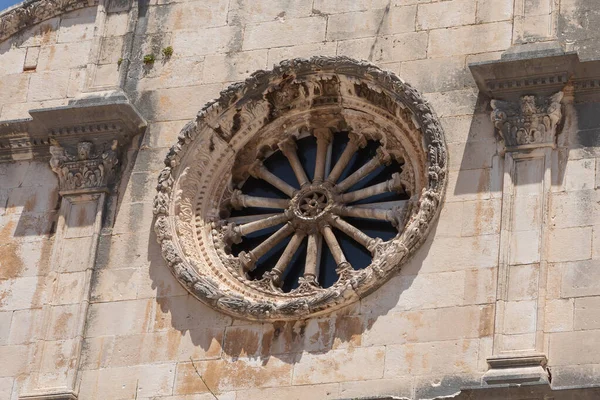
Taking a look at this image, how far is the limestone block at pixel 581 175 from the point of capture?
18.0 metres

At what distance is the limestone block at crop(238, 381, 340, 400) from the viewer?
17.7 m

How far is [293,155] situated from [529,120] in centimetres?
253

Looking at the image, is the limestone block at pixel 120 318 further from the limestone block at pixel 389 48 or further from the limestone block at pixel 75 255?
the limestone block at pixel 389 48

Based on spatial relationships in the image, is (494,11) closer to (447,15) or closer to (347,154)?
(447,15)

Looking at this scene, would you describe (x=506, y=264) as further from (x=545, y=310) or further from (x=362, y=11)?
(x=362, y=11)

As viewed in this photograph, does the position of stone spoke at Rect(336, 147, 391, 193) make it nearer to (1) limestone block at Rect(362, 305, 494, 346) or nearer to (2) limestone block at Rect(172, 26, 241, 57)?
(1) limestone block at Rect(362, 305, 494, 346)

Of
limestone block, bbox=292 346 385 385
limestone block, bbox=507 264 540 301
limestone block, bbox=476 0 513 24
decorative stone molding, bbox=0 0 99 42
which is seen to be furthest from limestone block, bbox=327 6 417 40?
limestone block, bbox=292 346 385 385

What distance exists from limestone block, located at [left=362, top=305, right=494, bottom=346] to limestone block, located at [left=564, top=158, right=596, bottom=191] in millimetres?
1417

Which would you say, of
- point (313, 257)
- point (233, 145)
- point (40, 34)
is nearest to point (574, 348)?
point (313, 257)

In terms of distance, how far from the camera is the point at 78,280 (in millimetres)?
19219

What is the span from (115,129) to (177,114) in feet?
2.10

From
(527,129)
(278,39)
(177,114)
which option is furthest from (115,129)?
(527,129)

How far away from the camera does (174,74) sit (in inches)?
795

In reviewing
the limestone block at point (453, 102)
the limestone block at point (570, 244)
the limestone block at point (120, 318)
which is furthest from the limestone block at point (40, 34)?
the limestone block at point (570, 244)
